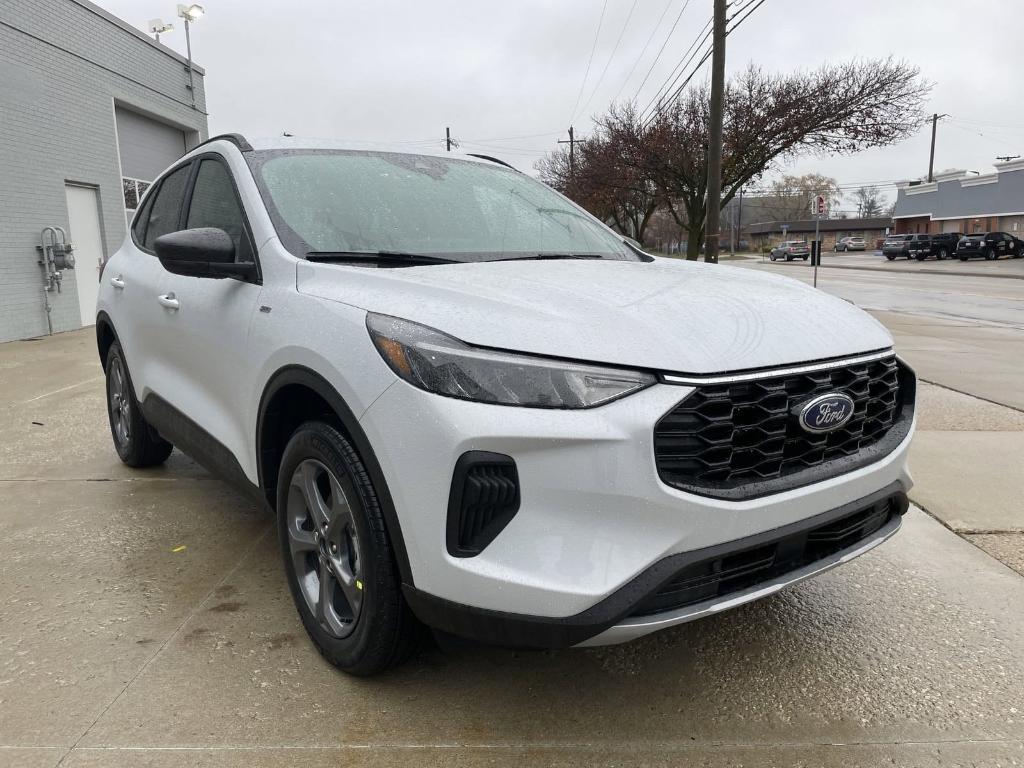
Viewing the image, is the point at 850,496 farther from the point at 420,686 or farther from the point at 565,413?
the point at 420,686

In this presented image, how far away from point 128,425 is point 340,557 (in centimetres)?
274

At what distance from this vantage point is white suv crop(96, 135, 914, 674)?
1823mm

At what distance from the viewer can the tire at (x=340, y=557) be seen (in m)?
2.11

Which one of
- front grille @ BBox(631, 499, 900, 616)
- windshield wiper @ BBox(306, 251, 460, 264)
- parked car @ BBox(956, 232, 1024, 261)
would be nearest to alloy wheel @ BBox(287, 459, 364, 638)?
windshield wiper @ BBox(306, 251, 460, 264)

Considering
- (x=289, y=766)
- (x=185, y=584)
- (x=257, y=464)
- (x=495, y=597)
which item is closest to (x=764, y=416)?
(x=495, y=597)

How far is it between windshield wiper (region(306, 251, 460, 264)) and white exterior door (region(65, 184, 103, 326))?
12.2 meters

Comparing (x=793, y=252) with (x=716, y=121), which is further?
(x=793, y=252)

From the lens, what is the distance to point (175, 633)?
2.70 m

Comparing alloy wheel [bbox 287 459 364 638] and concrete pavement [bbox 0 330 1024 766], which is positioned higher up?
alloy wheel [bbox 287 459 364 638]

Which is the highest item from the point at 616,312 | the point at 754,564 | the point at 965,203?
the point at 965,203

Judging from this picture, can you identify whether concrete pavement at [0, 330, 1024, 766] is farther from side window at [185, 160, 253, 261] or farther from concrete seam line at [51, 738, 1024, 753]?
side window at [185, 160, 253, 261]

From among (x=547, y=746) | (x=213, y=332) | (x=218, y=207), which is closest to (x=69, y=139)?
(x=218, y=207)

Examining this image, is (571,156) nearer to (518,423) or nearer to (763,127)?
(763,127)

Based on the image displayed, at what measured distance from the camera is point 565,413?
1827 millimetres
